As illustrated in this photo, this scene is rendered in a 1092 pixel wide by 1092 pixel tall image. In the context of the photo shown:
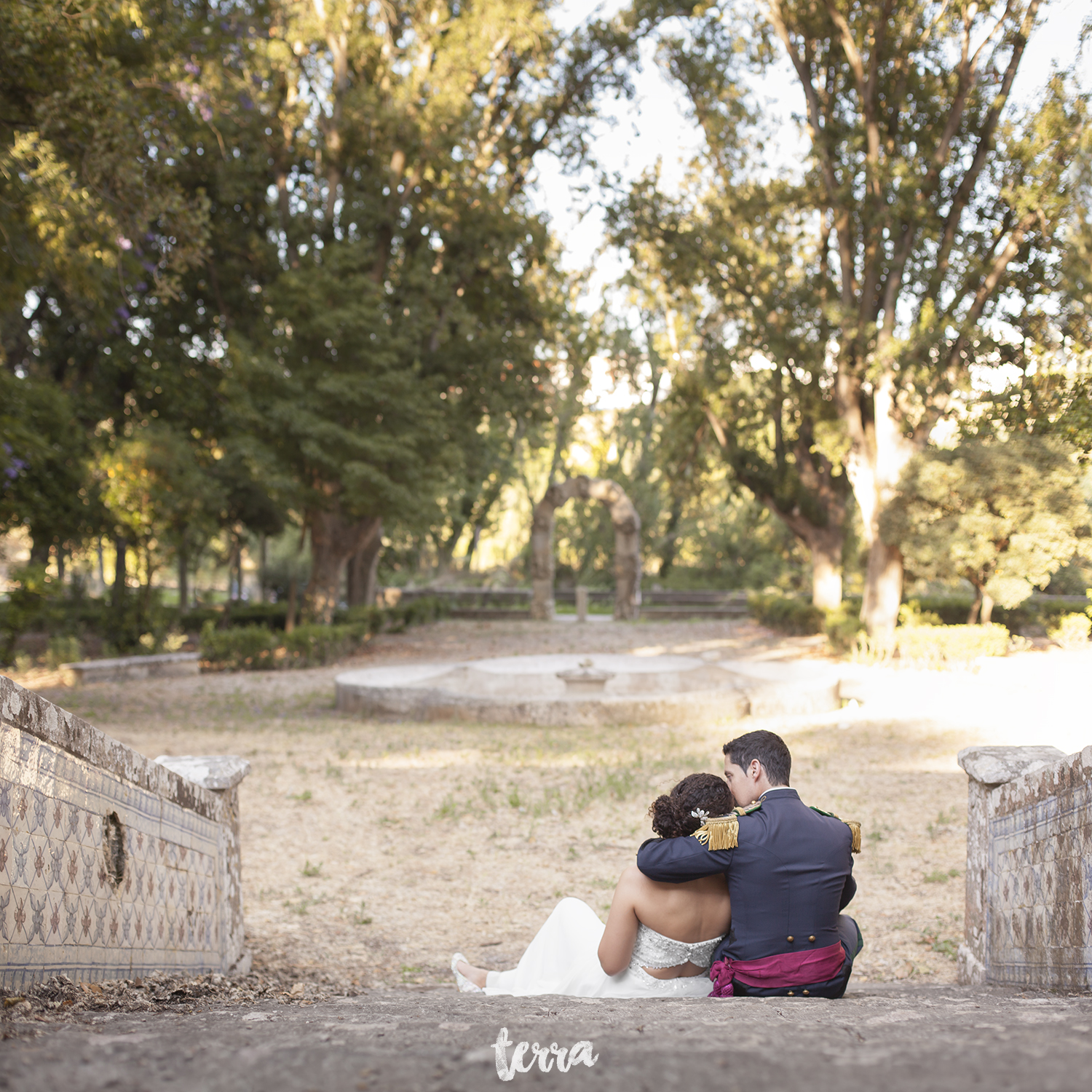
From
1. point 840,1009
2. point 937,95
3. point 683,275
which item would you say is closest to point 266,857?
point 840,1009

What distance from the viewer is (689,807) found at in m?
2.81

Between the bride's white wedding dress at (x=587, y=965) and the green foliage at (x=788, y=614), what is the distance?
15.5m

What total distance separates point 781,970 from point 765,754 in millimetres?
651

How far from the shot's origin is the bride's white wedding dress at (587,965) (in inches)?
116

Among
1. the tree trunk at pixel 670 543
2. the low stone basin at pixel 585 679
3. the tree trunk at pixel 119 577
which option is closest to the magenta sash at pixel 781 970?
the low stone basin at pixel 585 679

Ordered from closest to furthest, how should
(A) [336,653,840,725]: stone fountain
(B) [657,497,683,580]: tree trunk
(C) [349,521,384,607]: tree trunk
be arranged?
(A) [336,653,840,725]: stone fountain
(C) [349,521,384,607]: tree trunk
(B) [657,497,683,580]: tree trunk

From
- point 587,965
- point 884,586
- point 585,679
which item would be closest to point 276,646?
point 585,679

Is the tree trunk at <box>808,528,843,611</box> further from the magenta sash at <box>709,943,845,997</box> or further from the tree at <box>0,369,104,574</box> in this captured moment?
the magenta sash at <box>709,943,845,997</box>

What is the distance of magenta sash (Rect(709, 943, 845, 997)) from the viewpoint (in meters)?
2.77

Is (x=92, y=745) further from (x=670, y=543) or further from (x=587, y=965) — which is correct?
(x=670, y=543)

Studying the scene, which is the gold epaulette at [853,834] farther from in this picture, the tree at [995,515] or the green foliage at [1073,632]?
the tree at [995,515]

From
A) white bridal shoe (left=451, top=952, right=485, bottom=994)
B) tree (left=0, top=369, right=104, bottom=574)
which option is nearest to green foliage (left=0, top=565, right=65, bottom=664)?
tree (left=0, top=369, right=104, bottom=574)

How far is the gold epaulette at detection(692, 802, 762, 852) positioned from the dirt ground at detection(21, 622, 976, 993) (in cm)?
184

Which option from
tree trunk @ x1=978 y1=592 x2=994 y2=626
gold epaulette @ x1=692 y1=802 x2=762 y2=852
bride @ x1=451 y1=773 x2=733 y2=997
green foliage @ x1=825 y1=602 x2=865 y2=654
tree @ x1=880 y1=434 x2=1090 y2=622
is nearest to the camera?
gold epaulette @ x1=692 y1=802 x2=762 y2=852
